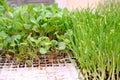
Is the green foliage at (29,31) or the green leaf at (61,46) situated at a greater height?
the green foliage at (29,31)

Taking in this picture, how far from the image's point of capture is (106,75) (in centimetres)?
138

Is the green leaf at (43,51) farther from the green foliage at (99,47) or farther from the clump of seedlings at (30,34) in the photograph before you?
the green foliage at (99,47)

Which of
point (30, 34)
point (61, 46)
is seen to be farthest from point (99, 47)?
point (30, 34)

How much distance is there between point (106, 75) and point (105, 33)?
0.69ft

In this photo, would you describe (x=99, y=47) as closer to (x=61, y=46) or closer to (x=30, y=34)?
(x=61, y=46)

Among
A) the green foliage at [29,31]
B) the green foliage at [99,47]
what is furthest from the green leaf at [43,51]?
the green foliage at [99,47]

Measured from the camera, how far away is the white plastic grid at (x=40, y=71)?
1.36 metres

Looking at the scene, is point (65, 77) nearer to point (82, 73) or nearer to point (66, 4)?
point (82, 73)

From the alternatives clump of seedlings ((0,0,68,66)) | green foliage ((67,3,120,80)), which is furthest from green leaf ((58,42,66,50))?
green foliage ((67,3,120,80))

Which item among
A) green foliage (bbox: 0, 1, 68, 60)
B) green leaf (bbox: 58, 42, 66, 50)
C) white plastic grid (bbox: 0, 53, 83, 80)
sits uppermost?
green foliage (bbox: 0, 1, 68, 60)

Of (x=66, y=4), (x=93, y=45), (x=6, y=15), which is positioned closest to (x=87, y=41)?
(x=93, y=45)

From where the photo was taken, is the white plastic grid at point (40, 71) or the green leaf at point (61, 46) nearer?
the white plastic grid at point (40, 71)

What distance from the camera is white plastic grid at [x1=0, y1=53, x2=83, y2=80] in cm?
136

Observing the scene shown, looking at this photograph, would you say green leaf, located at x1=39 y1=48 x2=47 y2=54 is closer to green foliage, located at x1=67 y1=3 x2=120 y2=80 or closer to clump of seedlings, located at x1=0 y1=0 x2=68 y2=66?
clump of seedlings, located at x1=0 y1=0 x2=68 y2=66
